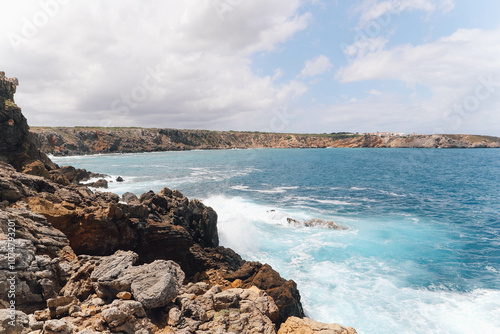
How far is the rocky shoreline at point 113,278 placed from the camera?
7.73 m

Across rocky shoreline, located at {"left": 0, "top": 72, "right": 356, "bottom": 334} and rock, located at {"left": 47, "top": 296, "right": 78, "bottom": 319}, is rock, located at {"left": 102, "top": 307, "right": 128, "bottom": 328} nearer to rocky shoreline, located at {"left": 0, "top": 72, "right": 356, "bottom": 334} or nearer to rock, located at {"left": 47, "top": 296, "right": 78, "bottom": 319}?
rocky shoreline, located at {"left": 0, "top": 72, "right": 356, "bottom": 334}

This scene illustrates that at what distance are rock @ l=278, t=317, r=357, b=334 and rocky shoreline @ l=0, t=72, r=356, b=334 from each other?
3 cm

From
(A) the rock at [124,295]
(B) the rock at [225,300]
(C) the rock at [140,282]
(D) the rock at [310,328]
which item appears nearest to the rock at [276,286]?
(D) the rock at [310,328]

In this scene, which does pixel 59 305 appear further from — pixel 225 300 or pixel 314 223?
pixel 314 223

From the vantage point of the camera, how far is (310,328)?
865 centimetres

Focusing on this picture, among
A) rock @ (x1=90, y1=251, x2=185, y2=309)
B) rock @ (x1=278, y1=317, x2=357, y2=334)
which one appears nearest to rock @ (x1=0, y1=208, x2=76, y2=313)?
rock @ (x1=90, y1=251, x2=185, y2=309)

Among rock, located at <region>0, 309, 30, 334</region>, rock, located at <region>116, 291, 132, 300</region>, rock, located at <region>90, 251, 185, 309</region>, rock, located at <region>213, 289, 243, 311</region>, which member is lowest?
rock, located at <region>213, 289, 243, 311</region>

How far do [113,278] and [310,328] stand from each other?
7.37 m

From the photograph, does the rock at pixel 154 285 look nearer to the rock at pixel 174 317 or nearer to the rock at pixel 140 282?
the rock at pixel 140 282

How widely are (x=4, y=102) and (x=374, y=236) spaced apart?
3851 cm

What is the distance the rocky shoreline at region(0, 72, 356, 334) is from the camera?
7.73m

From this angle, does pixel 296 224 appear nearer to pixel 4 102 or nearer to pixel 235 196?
pixel 235 196

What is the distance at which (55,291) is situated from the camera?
8828mm

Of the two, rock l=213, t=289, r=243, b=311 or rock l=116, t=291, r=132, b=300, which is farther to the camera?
rock l=213, t=289, r=243, b=311
